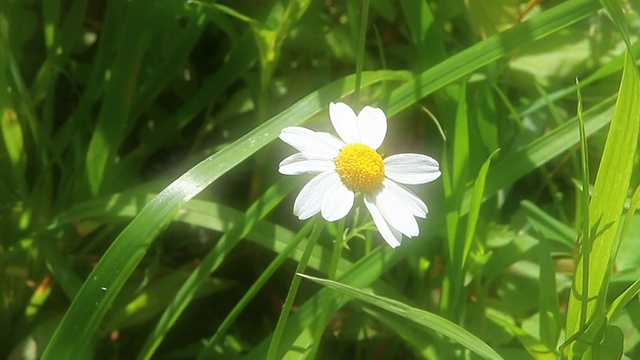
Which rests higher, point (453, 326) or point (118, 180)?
point (118, 180)

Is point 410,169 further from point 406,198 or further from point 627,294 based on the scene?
point 627,294

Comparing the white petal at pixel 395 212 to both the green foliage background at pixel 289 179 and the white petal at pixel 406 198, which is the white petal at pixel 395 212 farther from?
the green foliage background at pixel 289 179

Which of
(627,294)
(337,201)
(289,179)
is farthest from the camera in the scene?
(289,179)

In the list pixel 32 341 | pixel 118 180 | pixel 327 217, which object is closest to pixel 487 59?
pixel 327 217

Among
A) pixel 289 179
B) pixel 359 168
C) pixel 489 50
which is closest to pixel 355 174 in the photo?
Result: pixel 359 168

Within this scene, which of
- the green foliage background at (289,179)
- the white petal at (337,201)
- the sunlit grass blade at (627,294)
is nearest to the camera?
the white petal at (337,201)

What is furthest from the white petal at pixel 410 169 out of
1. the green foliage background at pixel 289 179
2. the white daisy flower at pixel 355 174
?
the green foliage background at pixel 289 179

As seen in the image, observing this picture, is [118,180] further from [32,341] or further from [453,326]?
[453,326]
